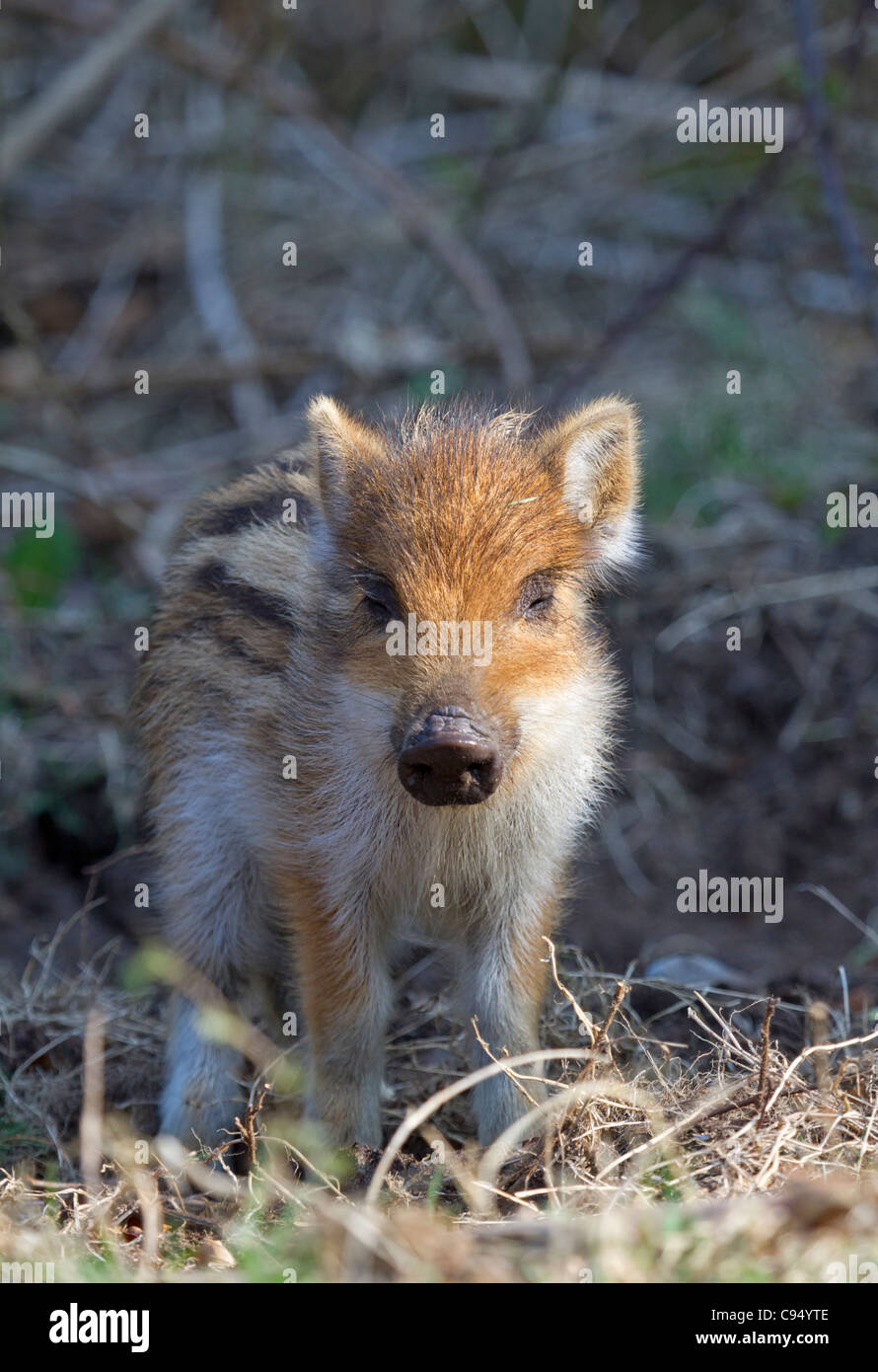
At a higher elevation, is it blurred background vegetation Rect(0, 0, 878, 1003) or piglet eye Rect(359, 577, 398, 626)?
blurred background vegetation Rect(0, 0, 878, 1003)

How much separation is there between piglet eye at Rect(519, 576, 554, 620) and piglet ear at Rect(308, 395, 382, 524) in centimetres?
52

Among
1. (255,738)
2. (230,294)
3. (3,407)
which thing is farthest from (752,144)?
(255,738)

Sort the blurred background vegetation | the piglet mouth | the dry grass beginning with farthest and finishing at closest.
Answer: the blurred background vegetation < the piglet mouth < the dry grass

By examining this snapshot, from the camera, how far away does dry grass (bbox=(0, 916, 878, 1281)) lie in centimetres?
231

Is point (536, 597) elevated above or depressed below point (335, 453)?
below

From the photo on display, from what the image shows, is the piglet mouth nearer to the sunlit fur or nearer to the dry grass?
the sunlit fur

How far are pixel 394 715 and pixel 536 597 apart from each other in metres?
0.48

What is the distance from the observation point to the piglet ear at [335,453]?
3.62 metres

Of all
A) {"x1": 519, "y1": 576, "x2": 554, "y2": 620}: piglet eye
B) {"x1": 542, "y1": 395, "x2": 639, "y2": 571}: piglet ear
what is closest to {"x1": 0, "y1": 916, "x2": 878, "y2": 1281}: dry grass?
{"x1": 519, "y1": 576, "x2": 554, "y2": 620}: piglet eye

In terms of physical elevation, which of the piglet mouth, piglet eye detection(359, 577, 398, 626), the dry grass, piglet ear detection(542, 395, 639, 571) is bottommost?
the dry grass

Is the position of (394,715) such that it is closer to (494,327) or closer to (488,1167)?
(488,1167)

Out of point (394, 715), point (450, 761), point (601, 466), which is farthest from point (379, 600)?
point (601, 466)

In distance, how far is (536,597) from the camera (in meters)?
3.50

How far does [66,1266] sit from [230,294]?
6.38 meters
